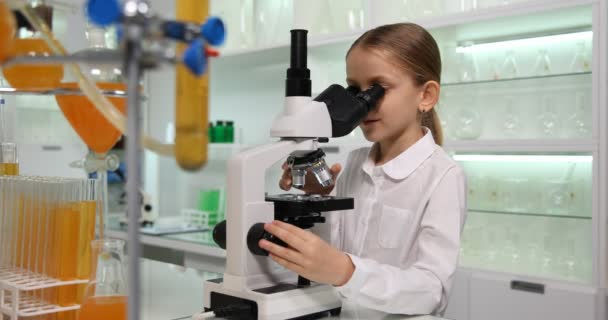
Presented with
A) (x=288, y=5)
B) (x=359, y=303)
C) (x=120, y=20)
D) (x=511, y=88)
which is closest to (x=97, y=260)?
(x=359, y=303)

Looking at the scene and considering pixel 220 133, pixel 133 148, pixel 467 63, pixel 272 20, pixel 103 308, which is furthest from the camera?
pixel 220 133

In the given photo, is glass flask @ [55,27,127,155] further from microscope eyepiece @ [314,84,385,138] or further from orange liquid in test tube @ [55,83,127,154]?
microscope eyepiece @ [314,84,385,138]

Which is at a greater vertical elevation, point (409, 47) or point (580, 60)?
point (580, 60)

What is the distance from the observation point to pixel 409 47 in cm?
128

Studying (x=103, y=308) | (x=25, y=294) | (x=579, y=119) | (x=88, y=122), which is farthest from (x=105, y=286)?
(x=579, y=119)

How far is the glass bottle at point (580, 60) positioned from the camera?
207 centimetres

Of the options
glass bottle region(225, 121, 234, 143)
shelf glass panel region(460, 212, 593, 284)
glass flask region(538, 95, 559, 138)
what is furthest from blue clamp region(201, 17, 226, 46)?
glass bottle region(225, 121, 234, 143)

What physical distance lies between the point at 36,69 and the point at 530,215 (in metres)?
1.94

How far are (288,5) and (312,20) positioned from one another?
31 cm

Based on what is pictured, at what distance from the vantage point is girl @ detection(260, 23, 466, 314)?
3.19 ft

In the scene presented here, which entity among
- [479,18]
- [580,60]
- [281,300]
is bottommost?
[281,300]

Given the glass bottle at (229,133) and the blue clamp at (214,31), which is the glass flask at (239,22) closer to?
the glass bottle at (229,133)

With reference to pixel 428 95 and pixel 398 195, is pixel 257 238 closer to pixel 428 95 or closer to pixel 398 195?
pixel 398 195

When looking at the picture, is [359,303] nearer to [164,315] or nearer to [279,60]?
[164,315]
